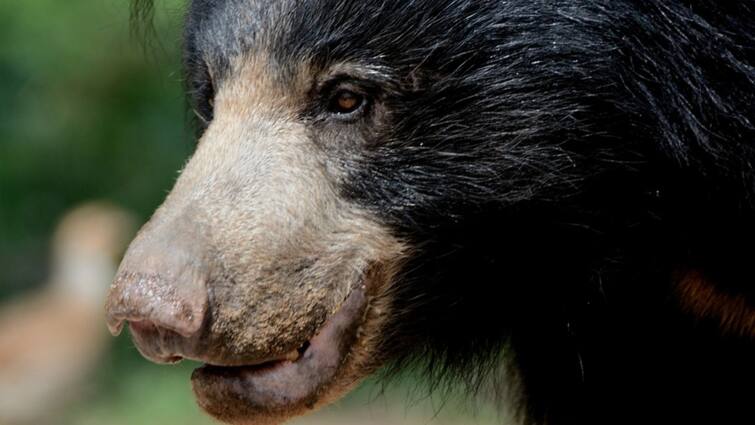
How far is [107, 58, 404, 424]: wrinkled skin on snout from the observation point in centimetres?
311

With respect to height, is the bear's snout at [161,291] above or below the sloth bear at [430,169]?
below

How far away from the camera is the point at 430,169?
11.5ft

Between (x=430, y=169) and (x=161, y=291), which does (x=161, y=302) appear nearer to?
(x=161, y=291)

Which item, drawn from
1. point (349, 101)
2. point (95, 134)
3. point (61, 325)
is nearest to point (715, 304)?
point (349, 101)

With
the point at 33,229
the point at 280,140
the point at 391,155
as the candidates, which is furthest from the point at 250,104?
the point at 33,229

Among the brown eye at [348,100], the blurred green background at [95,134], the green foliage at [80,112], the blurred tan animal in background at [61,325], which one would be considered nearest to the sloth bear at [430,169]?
the brown eye at [348,100]

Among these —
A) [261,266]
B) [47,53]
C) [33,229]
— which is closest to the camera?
[261,266]

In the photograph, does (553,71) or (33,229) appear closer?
(553,71)

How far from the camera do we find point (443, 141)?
3.49 m

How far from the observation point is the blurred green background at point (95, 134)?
9.97 meters

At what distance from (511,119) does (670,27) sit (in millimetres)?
444

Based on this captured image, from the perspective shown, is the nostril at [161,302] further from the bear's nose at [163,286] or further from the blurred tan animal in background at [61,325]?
the blurred tan animal in background at [61,325]

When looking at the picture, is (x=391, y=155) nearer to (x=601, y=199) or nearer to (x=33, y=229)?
(x=601, y=199)

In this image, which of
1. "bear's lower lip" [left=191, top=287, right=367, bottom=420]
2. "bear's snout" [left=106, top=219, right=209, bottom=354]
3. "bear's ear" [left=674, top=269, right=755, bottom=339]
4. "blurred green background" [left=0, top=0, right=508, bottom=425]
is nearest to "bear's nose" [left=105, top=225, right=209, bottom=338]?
"bear's snout" [left=106, top=219, right=209, bottom=354]
